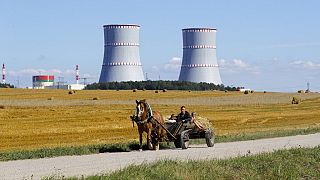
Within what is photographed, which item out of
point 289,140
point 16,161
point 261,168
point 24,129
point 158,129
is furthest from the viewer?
point 24,129

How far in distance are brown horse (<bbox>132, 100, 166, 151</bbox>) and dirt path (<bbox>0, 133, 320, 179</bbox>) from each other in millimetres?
445

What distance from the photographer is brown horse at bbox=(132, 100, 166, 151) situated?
1977cm

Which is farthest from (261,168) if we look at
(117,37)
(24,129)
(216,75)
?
(216,75)

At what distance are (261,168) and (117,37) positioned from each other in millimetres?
56182

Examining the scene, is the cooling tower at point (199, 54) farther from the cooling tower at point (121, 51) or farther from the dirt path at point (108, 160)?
the dirt path at point (108, 160)

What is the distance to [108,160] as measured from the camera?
1716 centimetres

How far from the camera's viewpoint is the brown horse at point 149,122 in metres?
19.8

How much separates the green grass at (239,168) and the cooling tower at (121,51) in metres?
53.2

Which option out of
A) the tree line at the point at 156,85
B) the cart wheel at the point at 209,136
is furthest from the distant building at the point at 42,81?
the cart wheel at the point at 209,136

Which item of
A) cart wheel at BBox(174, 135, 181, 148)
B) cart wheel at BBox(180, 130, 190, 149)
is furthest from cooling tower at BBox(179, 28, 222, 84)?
cart wheel at BBox(180, 130, 190, 149)

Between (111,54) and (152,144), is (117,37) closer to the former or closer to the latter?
(111,54)

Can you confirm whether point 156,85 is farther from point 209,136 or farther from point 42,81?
point 209,136

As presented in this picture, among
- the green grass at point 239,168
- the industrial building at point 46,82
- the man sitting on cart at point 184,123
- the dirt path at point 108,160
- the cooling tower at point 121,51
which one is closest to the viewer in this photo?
the green grass at point 239,168

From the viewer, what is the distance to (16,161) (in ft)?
55.9
